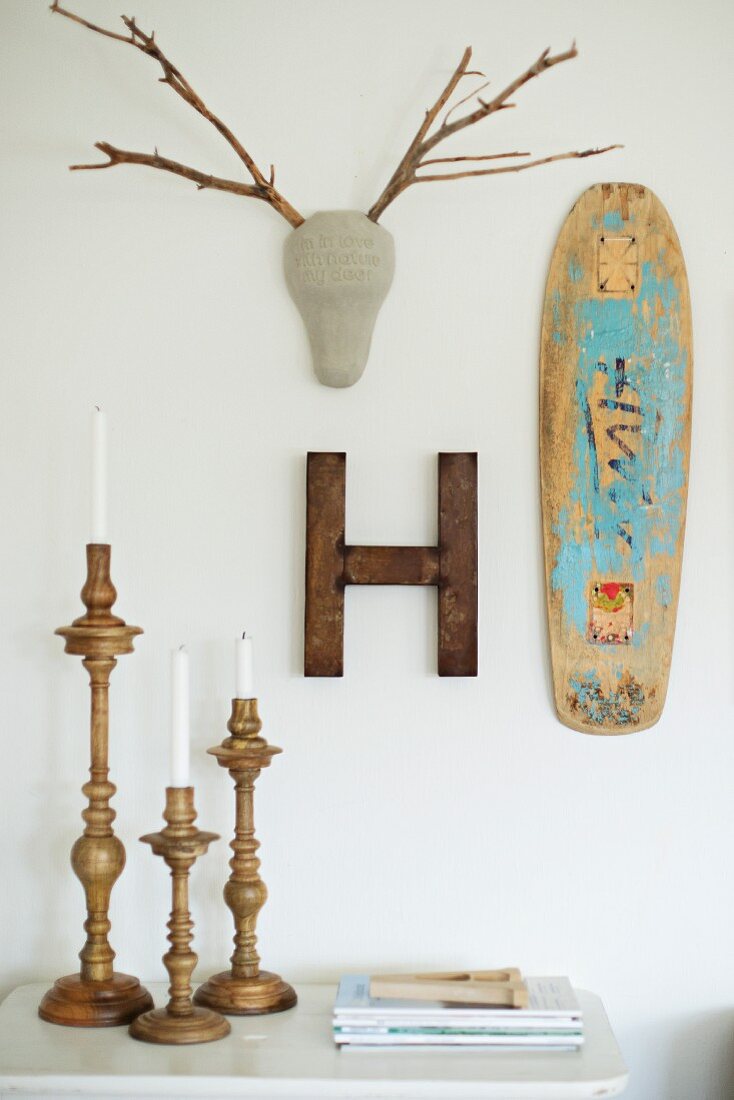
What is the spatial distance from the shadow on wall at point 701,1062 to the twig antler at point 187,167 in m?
1.27

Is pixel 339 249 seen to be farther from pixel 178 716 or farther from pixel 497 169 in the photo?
pixel 178 716

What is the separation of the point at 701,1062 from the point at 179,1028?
747 mm

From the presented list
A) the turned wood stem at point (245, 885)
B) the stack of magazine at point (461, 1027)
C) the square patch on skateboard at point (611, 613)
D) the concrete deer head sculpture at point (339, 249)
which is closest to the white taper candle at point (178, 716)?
the turned wood stem at point (245, 885)

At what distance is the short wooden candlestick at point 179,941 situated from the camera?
53.2 inches

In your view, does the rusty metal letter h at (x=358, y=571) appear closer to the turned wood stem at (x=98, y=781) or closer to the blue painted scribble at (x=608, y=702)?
the blue painted scribble at (x=608, y=702)

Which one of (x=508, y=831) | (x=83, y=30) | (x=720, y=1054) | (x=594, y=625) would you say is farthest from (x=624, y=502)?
(x=83, y=30)

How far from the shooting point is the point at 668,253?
163 cm

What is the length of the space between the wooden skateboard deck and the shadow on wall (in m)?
0.43

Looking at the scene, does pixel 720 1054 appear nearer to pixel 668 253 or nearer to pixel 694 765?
pixel 694 765

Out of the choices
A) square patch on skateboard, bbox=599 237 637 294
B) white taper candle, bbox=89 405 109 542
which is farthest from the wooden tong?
square patch on skateboard, bbox=599 237 637 294

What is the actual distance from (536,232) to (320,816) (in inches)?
35.1

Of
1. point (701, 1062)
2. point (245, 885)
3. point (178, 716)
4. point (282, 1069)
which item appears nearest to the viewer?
point (282, 1069)

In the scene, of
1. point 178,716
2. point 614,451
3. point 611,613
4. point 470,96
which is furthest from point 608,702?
point 470,96

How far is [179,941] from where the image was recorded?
1.37 meters
